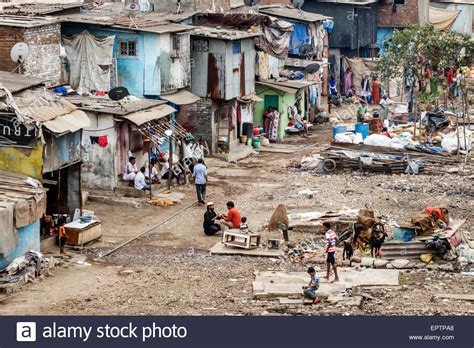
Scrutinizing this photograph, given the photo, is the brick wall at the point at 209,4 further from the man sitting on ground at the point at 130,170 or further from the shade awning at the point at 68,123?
the shade awning at the point at 68,123

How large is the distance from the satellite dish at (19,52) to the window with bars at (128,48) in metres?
6.00

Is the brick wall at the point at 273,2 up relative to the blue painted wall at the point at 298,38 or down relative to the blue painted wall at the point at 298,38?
up

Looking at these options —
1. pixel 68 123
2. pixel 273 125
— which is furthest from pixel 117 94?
pixel 273 125

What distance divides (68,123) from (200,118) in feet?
43.4

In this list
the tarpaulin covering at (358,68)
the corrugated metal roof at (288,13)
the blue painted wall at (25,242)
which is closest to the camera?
the blue painted wall at (25,242)

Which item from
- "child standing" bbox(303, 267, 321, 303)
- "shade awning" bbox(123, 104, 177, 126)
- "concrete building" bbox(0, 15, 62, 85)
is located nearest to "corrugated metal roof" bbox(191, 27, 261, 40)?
"shade awning" bbox(123, 104, 177, 126)

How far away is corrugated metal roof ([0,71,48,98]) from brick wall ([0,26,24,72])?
2.92m

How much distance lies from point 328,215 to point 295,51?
23603mm

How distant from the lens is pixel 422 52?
49.5 m

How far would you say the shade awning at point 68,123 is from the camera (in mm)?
27141

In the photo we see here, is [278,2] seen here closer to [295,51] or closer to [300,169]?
[295,51]

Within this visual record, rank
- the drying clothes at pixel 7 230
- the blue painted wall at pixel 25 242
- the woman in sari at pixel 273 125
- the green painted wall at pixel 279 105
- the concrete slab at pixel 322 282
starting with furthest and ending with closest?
the green painted wall at pixel 279 105, the woman in sari at pixel 273 125, the blue painted wall at pixel 25 242, the drying clothes at pixel 7 230, the concrete slab at pixel 322 282

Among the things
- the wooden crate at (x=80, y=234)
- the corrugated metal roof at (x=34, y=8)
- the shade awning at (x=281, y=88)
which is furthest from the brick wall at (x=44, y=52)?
the shade awning at (x=281, y=88)

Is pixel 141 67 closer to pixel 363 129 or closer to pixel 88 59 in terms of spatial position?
pixel 88 59
